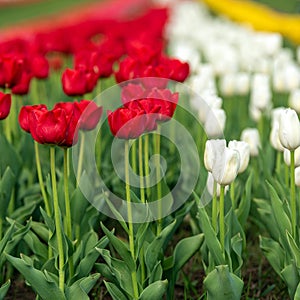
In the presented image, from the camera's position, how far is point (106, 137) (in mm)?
4070

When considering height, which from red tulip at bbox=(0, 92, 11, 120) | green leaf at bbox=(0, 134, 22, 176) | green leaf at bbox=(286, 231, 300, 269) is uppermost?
red tulip at bbox=(0, 92, 11, 120)

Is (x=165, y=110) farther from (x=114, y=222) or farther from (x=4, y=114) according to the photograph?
(x=114, y=222)

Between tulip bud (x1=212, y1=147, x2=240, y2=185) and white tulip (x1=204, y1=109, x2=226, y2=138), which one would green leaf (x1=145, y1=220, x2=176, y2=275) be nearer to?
tulip bud (x1=212, y1=147, x2=240, y2=185)

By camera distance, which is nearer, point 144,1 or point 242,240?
point 242,240

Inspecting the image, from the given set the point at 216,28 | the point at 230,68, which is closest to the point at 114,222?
the point at 230,68

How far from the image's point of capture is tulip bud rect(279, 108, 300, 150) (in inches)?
101

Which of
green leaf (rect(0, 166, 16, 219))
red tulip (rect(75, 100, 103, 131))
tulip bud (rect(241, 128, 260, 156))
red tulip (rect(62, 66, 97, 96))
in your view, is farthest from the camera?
tulip bud (rect(241, 128, 260, 156))

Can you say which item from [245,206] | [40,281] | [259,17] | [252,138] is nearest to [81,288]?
[40,281]

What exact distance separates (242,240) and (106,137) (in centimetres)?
141

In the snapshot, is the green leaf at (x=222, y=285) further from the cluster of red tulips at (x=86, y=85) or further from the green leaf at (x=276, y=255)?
the cluster of red tulips at (x=86, y=85)

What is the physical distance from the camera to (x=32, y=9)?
2250cm

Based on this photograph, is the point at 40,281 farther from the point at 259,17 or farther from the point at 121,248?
the point at 259,17

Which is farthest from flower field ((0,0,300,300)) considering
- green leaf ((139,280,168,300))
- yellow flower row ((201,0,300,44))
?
yellow flower row ((201,0,300,44))

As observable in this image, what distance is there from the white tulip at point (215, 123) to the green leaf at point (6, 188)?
37.3 inches
